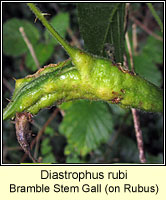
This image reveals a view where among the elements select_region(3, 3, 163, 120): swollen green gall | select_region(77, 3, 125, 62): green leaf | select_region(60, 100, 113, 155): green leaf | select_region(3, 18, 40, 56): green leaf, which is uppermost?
select_region(3, 18, 40, 56): green leaf

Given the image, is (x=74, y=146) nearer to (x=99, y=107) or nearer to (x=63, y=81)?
(x=99, y=107)

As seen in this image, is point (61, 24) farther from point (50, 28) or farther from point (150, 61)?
point (50, 28)

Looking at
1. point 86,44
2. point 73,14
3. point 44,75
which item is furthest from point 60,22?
point 44,75

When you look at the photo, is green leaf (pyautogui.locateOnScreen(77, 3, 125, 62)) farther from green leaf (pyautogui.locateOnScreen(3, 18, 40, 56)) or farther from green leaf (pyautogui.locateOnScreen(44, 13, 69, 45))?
green leaf (pyautogui.locateOnScreen(3, 18, 40, 56))

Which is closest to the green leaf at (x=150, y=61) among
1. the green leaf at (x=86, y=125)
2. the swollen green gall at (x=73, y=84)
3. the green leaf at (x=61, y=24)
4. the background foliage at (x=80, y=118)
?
the background foliage at (x=80, y=118)

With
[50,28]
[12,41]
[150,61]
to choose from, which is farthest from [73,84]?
[12,41]

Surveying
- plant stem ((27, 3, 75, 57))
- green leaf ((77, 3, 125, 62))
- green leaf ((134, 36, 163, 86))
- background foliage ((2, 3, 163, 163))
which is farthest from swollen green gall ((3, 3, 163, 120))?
green leaf ((134, 36, 163, 86))
